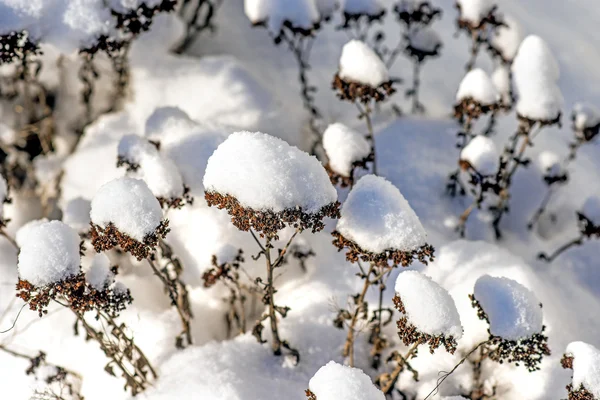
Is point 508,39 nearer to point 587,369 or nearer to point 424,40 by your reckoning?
point 424,40

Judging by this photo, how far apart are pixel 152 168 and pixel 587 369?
81.5 inches

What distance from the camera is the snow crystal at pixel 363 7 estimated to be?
3674 millimetres

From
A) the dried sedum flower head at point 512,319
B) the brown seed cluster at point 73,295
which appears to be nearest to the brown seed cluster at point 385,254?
the dried sedum flower head at point 512,319

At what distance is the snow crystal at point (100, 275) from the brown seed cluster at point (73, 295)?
0.02 meters

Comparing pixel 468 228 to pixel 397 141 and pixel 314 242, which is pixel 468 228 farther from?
pixel 314 242

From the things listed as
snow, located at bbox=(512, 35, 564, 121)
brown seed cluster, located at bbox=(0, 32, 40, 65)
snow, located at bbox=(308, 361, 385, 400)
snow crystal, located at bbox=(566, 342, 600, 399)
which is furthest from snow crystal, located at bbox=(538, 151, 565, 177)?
brown seed cluster, located at bbox=(0, 32, 40, 65)

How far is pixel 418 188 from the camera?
3.80m

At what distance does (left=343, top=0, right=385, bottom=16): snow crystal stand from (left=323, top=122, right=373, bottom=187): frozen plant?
4.30 feet

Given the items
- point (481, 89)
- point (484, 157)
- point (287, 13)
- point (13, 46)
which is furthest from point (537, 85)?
point (13, 46)

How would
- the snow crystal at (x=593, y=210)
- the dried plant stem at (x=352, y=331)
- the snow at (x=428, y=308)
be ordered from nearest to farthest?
the snow at (x=428, y=308) < the dried plant stem at (x=352, y=331) < the snow crystal at (x=593, y=210)

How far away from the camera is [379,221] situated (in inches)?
78.3

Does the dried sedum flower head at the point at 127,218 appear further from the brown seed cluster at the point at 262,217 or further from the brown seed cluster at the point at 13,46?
the brown seed cluster at the point at 13,46

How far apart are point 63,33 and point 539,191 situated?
3534mm

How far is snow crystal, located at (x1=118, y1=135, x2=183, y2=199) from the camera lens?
8.14ft
